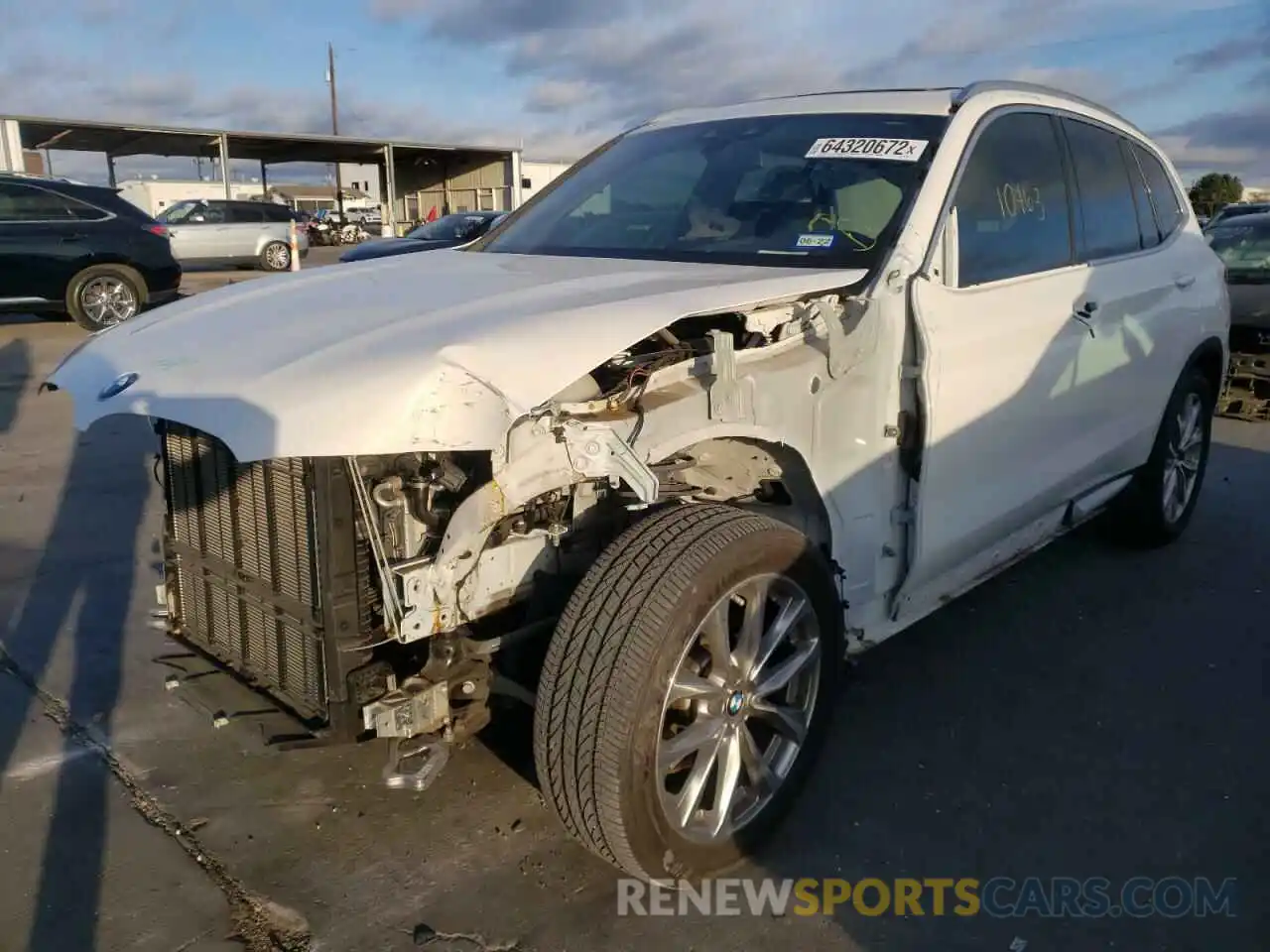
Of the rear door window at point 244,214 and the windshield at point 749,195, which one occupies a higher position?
the rear door window at point 244,214

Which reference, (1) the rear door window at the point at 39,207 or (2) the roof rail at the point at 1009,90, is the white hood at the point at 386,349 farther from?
(1) the rear door window at the point at 39,207

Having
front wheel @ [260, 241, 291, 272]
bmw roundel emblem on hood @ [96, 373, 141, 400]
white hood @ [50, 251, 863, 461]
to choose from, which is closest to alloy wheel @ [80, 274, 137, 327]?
white hood @ [50, 251, 863, 461]

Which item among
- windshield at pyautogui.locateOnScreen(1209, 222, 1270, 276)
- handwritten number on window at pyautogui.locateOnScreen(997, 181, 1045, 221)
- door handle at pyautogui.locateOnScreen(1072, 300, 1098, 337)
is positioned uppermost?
handwritten number on window at pyautogui.locateOnScreen(997, 181, 1045, 221)

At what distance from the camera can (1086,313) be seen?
3.85 m

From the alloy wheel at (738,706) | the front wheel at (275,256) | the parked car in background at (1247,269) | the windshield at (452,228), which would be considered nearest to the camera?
the alloy wheel at (738,706)

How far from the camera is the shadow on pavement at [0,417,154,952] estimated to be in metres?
2.68

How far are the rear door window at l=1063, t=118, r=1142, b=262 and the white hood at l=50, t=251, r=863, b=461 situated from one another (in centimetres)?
163

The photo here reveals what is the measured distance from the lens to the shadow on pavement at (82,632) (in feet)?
8.79

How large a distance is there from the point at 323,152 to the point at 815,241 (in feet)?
124

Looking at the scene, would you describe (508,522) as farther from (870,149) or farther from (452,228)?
(452,228)

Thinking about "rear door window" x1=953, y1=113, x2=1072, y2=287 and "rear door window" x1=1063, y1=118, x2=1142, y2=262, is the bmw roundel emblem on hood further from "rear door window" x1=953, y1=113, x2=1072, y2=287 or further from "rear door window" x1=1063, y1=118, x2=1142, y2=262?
"rear door window" x1=1063, y1=118, x2=1142, y2=262

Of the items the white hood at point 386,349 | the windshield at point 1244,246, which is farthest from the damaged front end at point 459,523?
the windshield at point 1244,246

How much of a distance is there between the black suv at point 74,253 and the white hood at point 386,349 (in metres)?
12.0

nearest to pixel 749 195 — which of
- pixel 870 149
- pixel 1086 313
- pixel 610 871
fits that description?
pixel 870 149
